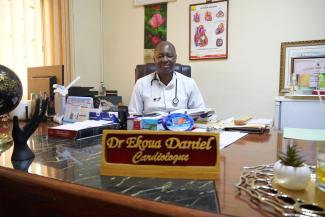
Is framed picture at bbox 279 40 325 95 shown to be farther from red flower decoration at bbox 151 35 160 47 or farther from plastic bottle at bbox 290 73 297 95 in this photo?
red flower decoration at bbox 151 35 160 47

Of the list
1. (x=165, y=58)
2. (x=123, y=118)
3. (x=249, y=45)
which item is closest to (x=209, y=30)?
(x=249, y=45)

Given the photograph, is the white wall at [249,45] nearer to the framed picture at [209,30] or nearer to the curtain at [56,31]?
the framed picture at [209,30]

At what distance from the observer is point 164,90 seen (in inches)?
82.7

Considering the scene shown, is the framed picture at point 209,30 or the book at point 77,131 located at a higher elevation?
the framed picture at point 209,30

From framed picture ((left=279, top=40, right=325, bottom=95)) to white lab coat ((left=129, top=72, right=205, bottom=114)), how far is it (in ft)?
2.99

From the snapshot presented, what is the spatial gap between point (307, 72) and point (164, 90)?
4.36 feet

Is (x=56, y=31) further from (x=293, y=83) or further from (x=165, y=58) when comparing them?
(x=293, y=83)

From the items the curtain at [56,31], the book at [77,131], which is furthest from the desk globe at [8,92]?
the curtain at [56,31]

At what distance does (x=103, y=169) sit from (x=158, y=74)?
5.24ft

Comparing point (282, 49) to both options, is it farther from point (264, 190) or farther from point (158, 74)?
point (264, 190)

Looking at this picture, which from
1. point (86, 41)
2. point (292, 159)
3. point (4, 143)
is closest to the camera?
point (292, 159)

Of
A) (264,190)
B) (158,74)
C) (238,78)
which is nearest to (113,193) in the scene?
(264,190)

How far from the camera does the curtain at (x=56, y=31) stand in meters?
2.81

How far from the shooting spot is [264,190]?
1.61 feet
